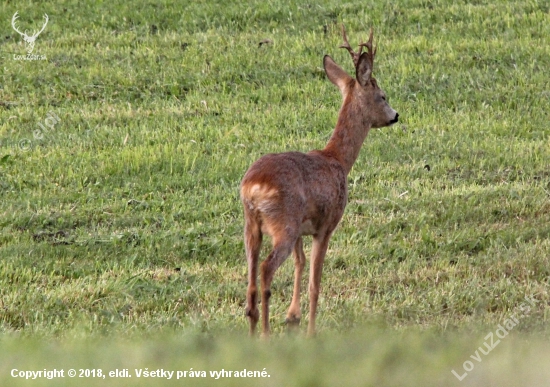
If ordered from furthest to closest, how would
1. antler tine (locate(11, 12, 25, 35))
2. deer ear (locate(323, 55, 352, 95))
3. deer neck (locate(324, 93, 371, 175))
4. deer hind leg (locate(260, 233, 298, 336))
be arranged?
1. antler tine (locate(11, 12, 25, 35))
2. deer ear (locate(323, 55, 352, 95))
3. deer neck (locate(324, 93, 371, 175))
4. deer hind leg (locate(260, 233, 298, 336))

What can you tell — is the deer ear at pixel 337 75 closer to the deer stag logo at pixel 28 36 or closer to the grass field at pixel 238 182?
the grass field at pixel 238 182

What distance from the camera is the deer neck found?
8.17 metres

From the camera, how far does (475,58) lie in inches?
605

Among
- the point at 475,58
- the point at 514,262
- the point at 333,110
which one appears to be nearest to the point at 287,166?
the point at 514,262

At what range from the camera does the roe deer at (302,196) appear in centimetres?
690

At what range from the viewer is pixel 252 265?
7.01m

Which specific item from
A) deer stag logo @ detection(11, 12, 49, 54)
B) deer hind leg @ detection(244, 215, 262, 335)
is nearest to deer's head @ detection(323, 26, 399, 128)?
deer hind leg @ detection(244, 215, 262, 335)

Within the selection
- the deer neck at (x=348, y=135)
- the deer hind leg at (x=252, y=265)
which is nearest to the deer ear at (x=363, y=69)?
the deer neck at (x=348, y=135)

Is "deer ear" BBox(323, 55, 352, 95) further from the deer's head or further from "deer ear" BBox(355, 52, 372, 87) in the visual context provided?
"deer ear" BBox(355, 52, 372, 87)

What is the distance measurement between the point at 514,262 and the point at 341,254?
1.62m

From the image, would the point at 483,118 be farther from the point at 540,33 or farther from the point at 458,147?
the point at 540,33

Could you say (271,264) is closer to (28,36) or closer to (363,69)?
(363,69)

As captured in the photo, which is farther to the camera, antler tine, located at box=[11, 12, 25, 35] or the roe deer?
antler tine, located at box=[11, 12, 25, 35]

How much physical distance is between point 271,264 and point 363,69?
2384mm
